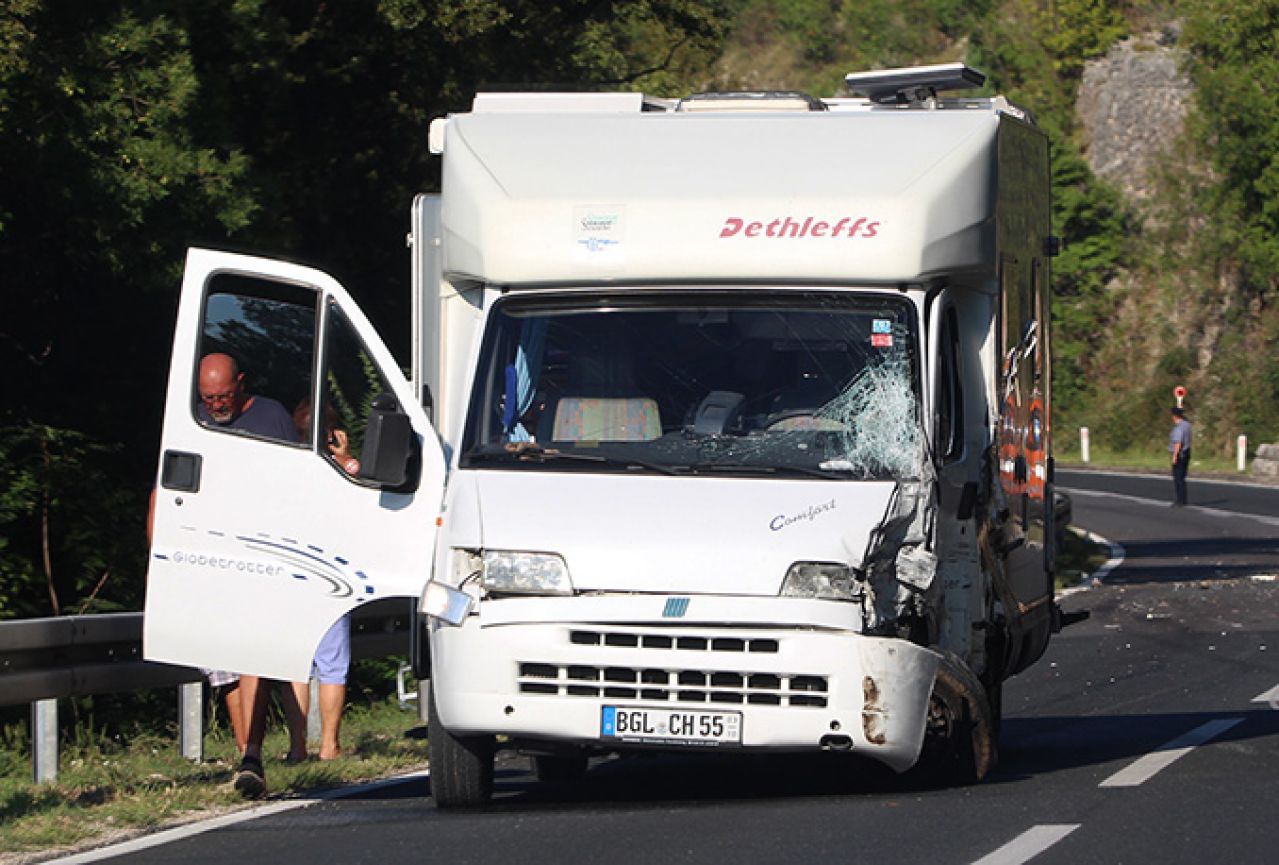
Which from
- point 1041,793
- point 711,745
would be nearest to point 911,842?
point 711,745

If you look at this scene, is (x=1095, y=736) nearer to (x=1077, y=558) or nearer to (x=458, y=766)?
(x=458, y=766)

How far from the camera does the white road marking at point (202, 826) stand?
871cm

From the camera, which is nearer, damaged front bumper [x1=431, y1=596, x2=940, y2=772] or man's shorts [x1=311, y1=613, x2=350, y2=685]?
damaged front bumper [x1=431, y1=596, x2=940, y2=772]

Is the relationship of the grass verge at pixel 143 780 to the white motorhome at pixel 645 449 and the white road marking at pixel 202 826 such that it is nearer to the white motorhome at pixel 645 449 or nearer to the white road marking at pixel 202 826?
the white road marking at pixel 202 826

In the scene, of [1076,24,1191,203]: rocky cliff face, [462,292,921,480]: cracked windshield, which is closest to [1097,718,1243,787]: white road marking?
[462,292,921,480]: cracked windshield

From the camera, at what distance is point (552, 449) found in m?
9.68

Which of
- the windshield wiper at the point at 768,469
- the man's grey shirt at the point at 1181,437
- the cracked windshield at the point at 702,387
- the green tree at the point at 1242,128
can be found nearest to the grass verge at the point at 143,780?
the cracked windshield at the point at 702,387

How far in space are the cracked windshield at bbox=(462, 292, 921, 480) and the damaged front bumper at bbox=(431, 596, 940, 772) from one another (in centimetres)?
73

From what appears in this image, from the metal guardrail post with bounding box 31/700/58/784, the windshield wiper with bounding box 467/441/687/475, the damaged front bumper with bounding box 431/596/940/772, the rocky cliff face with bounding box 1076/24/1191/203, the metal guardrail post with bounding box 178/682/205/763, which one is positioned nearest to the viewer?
the damaged front bumper with bounding box 431/596/940/772

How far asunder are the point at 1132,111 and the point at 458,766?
197ft

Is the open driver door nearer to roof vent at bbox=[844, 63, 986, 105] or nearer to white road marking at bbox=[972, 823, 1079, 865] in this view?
white road marking at bbox=[972, 823, 1079, 865]

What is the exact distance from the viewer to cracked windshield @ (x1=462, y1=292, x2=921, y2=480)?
9.59 meters

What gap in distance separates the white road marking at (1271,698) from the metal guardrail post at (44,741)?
7.06 m

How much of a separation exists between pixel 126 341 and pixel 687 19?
7307mm
